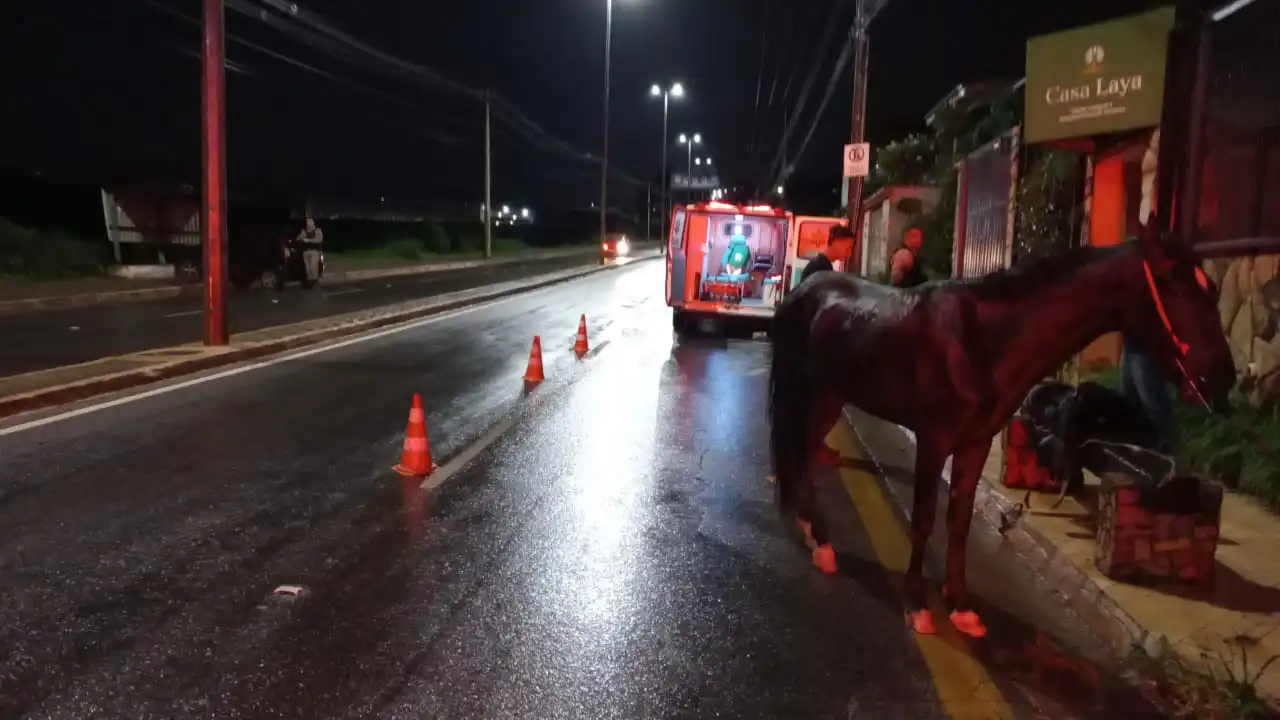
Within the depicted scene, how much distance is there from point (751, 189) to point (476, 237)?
67.0 ft

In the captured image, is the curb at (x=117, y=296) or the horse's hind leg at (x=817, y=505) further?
the curb at (x=117, y=296)

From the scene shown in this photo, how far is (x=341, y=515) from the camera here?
7215 mm

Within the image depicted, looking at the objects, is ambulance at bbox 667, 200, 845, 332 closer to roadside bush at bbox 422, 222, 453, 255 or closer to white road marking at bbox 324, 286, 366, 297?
white road marking at bbox 324, 286, 366, 297

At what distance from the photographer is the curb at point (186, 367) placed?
1120 centimetres

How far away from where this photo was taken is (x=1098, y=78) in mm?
10867

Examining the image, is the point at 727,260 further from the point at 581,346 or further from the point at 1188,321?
the point at 1188,321

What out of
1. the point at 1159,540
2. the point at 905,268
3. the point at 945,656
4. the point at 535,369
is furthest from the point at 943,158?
the point at 945,656

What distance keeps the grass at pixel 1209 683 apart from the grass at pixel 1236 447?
288 centimetres

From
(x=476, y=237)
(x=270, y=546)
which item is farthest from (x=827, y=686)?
(x=476, y=237)

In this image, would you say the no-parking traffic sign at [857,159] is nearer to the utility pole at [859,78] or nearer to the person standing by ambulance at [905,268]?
the utility pole at [859,78]

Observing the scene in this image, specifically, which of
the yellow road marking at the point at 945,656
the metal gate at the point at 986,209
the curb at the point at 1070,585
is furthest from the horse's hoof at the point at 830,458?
the metal gate at the point at 986,209

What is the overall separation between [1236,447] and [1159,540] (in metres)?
2.62

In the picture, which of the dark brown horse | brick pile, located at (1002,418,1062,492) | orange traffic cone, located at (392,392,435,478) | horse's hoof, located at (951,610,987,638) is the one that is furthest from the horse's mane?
orange traffic cone, located at (392,392,435,478)

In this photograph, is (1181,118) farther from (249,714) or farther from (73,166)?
(73,166)
